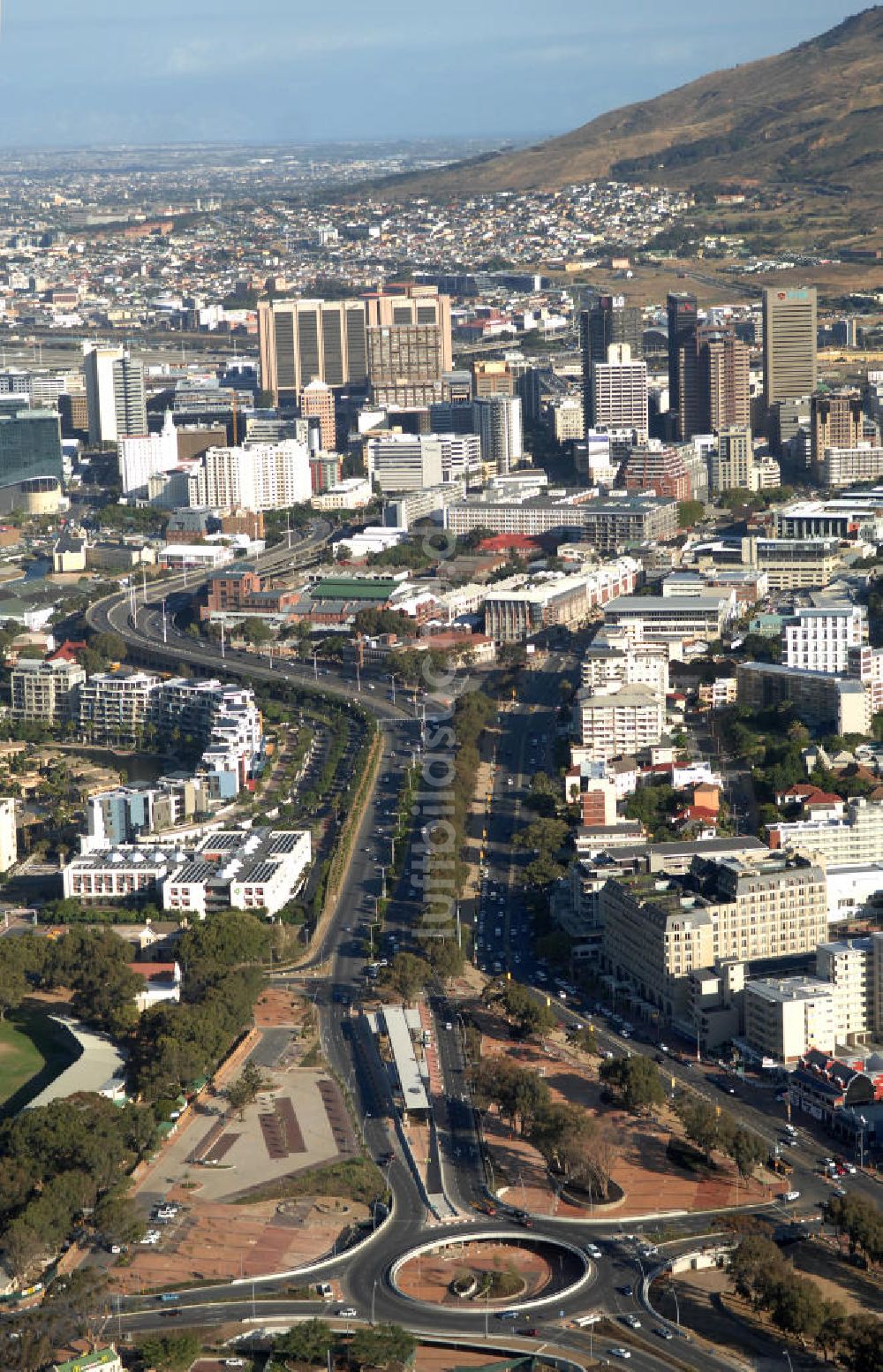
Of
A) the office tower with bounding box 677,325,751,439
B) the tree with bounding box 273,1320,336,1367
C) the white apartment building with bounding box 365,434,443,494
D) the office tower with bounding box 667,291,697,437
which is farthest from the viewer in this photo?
the office tower with bounding box 667,291,697,437

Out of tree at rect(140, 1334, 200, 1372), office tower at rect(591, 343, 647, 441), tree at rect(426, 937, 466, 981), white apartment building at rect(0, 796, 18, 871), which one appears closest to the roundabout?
tree at rect(140, 1334, 200, 1372)

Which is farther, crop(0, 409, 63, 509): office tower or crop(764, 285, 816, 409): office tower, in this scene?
crop(0, 409, 63, 509): office tower

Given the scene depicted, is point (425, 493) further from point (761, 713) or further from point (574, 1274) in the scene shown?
point (574, 1274)

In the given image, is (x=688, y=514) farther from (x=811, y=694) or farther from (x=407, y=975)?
(x=407, y=975)

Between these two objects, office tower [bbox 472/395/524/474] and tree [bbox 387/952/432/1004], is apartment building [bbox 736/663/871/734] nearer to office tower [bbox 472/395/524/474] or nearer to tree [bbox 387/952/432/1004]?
tree [bbox 387/952/432/1004]

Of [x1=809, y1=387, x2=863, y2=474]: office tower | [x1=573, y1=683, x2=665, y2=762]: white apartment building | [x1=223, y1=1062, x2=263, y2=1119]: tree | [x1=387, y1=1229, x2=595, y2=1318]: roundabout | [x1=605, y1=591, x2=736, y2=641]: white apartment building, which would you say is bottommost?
[x1=387, y1=1229, x2=595, y2=1318]: roundabout

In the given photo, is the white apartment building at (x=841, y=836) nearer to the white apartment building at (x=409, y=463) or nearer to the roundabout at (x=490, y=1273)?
the roundabout at (x=490, y=1273)
